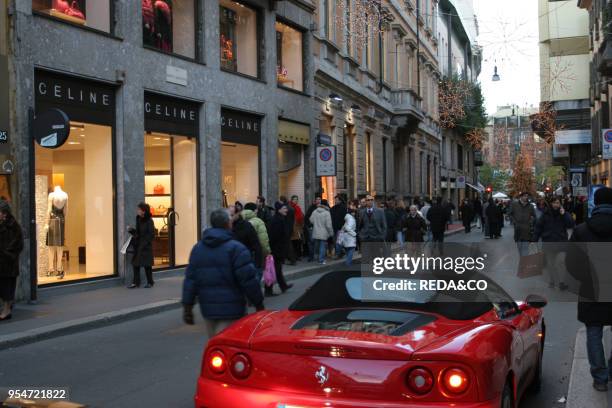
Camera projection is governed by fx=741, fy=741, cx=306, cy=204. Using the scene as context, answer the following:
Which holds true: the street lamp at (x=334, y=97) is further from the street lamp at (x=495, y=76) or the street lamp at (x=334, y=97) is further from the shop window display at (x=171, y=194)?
the shop window display at (x=171, y=194)

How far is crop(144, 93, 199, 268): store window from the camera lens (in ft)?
53.9

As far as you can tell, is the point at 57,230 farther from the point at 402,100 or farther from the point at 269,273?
the point at 402,100

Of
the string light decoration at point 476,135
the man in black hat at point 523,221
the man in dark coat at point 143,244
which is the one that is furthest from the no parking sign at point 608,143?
the string light decoration at point 476,135

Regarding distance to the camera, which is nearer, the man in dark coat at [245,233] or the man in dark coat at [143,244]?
the man in dark coat at [245,233]

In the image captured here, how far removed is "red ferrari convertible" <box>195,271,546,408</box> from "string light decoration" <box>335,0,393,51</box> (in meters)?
23.4

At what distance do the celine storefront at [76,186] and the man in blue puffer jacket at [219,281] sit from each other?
761 centimetres

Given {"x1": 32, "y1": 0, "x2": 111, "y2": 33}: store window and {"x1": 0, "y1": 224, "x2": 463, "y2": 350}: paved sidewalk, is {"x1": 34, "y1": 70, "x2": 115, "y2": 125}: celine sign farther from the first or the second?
{"x1": 0, "y1": 224, "x2": 463, "y2": 350}: paved sidewalk

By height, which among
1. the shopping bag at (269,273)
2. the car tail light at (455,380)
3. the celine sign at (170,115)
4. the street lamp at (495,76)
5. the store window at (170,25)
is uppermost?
the store window at (170,25)

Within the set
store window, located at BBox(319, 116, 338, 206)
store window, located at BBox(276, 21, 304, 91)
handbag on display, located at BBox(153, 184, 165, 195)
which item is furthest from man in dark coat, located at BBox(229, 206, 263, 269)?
store window, located at BBox(319, 116, 338, 206)

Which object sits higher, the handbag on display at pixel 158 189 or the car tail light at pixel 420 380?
the handbag on display at pixel 158 189

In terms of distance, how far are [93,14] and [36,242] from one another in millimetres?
4758

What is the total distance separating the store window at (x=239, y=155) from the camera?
760 inches

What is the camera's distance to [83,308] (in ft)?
38.1

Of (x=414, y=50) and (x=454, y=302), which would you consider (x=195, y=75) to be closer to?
(x=454, y=302)
